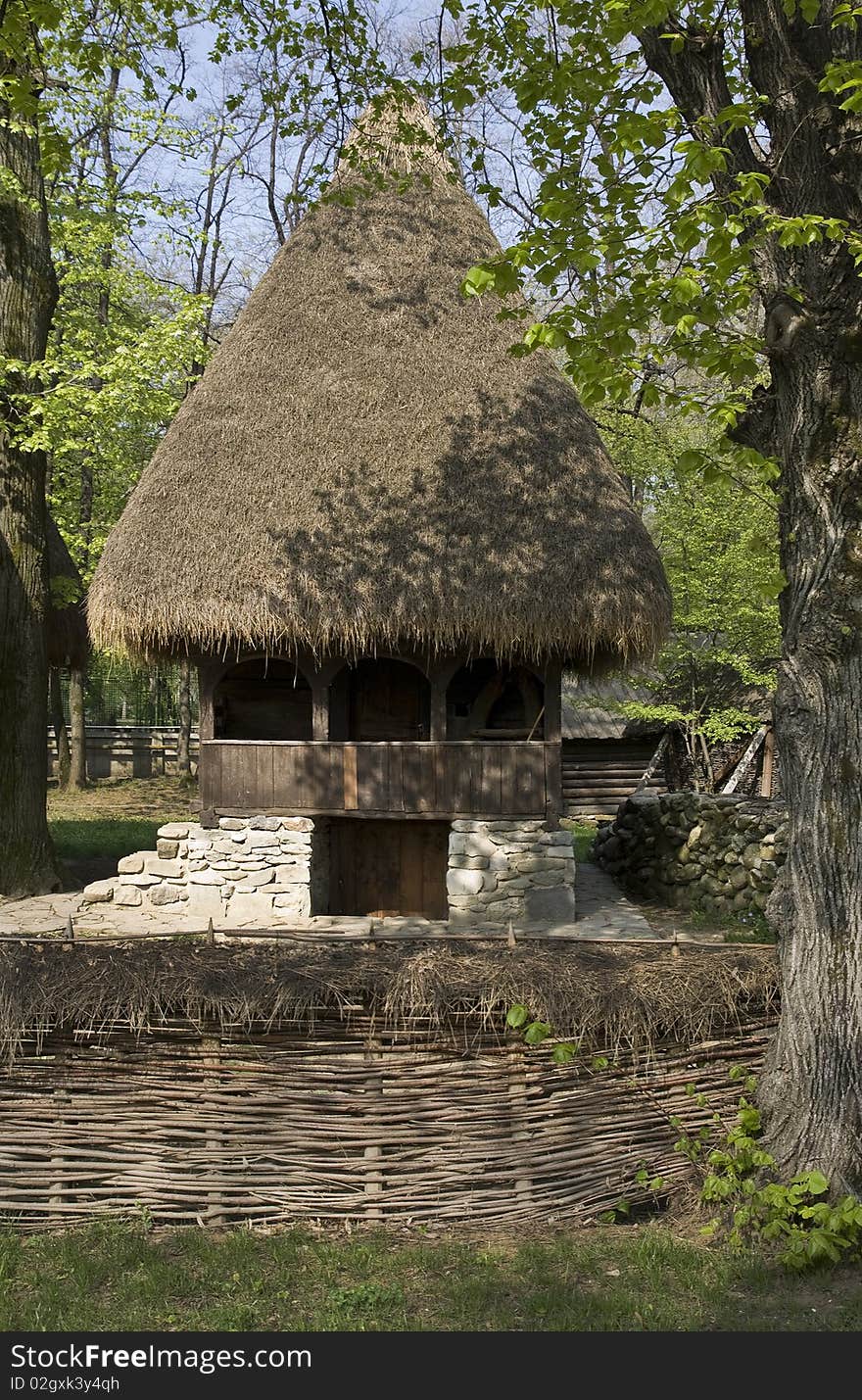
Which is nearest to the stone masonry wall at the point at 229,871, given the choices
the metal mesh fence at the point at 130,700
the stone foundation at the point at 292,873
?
the stone foundation at the point at 292,873

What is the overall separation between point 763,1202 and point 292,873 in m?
6.82

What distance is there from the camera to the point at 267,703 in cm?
1211

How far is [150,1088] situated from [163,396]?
1090 centimetres

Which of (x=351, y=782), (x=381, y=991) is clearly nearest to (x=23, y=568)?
(x=351, y=782)

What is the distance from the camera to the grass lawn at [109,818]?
14016mm

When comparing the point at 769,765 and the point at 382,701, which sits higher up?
the point at 382,701

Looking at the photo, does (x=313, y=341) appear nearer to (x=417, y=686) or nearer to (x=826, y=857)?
(x=417, y=686)

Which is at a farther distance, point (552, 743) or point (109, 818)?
point (109, 818)

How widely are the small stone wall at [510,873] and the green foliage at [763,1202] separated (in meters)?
5.57

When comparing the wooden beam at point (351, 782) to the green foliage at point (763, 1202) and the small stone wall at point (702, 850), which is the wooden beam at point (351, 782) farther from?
the green foliage at point (763, 1202)

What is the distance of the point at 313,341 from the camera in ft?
38.0

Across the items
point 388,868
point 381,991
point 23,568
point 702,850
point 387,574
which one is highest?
point 23,568

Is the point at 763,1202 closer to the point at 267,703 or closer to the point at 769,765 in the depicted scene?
the point at 267,703

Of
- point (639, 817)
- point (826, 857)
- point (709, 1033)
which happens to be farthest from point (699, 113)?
point (639, 817)
